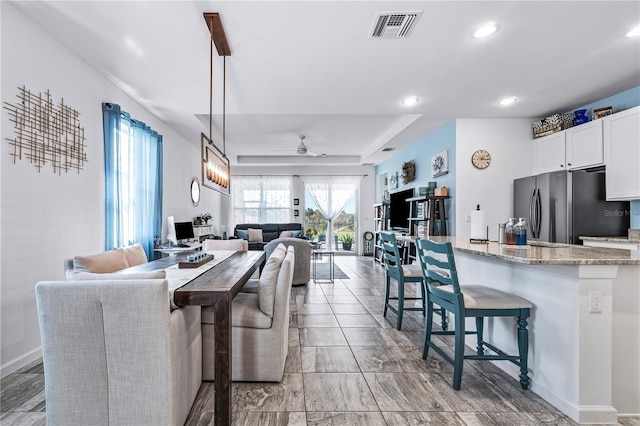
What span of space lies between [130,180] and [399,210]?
488 centimetres

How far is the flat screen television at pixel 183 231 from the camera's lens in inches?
201

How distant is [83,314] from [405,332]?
8.71ft

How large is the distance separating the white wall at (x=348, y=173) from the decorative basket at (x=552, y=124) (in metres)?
4.99

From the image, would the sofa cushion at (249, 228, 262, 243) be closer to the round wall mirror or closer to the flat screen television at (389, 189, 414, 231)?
the round wall mirror

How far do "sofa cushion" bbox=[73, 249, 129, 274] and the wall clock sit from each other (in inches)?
180

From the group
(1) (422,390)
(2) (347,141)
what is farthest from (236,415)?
(2) (347,141)

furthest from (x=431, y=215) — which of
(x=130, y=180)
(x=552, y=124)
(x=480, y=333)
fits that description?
(x=130, y=180)

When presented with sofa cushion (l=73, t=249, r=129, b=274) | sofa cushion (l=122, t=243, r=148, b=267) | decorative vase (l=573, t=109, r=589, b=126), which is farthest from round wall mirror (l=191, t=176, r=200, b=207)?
decorative vase (l=573, t=109, r=589, b=126)

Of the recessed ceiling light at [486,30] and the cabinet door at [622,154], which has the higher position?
the recessed ceiling light at [486,30]

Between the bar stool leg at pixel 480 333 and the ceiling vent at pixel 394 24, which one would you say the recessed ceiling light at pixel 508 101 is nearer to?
the ceiling vent at pixel 394 24

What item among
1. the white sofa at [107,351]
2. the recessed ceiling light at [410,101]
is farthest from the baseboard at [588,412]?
the recessed ceiling light at [410,101]

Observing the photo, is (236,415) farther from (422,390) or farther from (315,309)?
(315,309)

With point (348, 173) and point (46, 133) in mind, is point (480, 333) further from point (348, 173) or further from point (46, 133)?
point (348, 173)

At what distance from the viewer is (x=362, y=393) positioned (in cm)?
204
